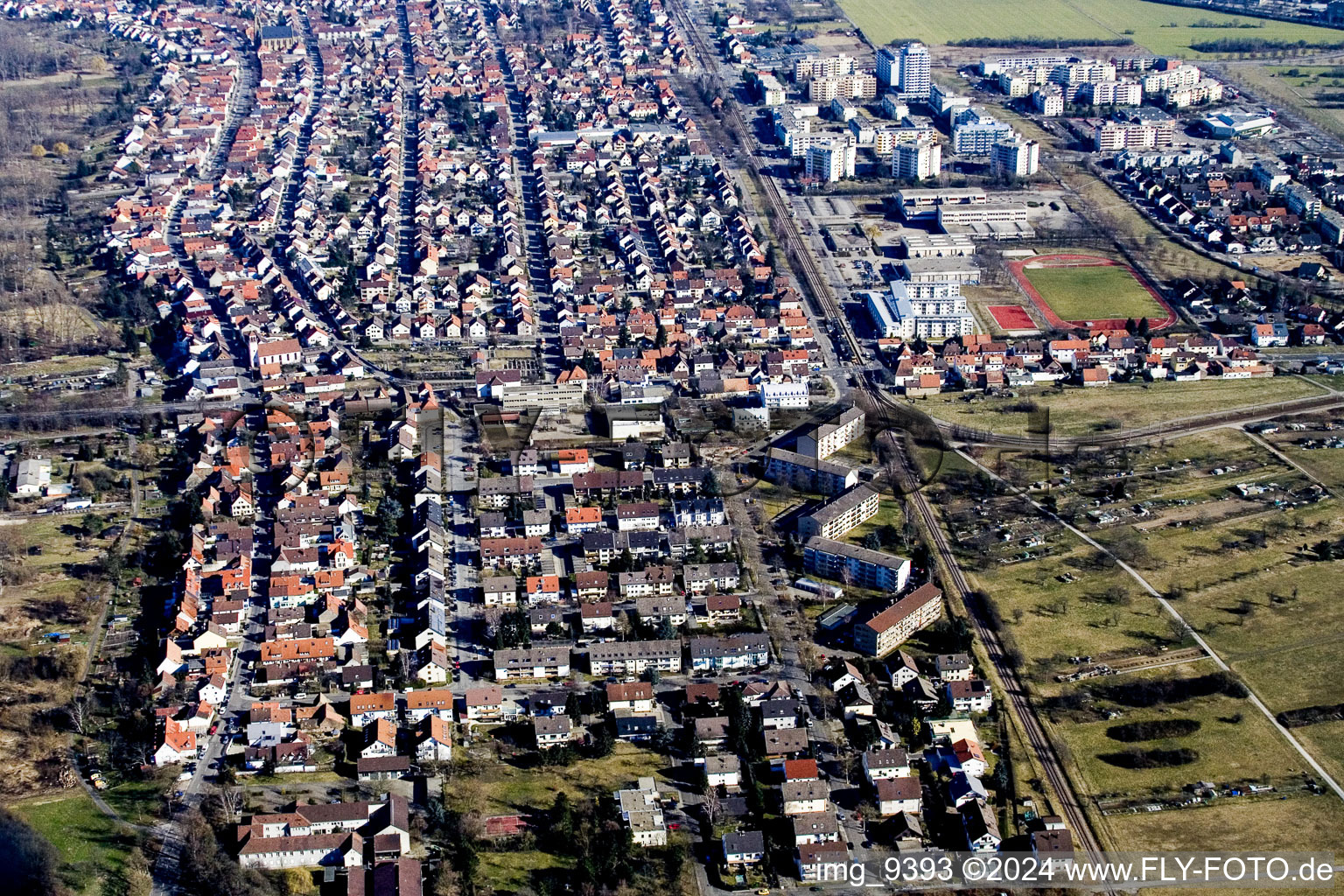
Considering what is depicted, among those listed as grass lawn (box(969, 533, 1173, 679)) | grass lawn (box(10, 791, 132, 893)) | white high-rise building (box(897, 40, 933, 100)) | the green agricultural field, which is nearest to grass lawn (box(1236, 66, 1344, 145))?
the green agricultural field

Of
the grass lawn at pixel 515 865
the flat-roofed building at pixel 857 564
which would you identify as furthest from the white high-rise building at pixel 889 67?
the grass lawn at pixel 515 865

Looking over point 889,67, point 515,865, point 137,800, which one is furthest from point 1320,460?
point 889,67

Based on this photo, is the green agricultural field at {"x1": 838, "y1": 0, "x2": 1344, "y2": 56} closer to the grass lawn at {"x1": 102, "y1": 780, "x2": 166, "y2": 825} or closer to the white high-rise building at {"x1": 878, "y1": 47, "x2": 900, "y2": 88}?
the white high-rise building at {"x1": 878, "y1": 47, "x2": 900, "y2": 88}

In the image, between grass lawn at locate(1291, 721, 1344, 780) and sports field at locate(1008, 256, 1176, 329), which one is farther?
sports field at locate(1008, 256, 1176, 329)

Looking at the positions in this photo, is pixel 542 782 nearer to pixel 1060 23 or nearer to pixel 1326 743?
pixel 1326 743

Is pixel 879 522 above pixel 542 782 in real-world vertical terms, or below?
above

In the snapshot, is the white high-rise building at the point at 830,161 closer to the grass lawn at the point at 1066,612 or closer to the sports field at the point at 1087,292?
the sports field at the point at 1087,292
